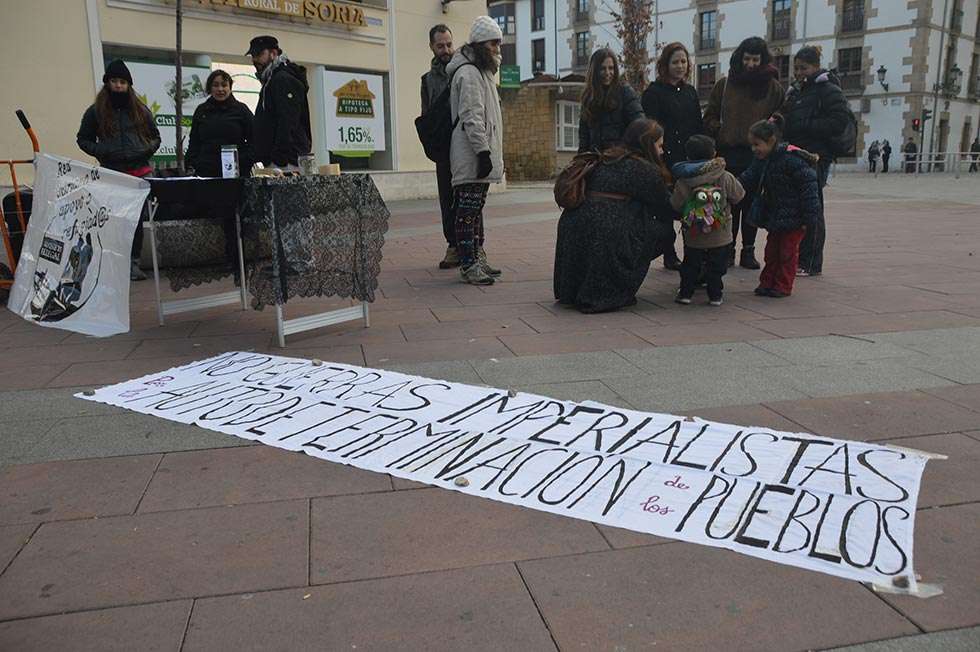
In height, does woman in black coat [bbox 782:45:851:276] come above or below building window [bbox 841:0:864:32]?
below

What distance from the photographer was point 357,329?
17.7 feet

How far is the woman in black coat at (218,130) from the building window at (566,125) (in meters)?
21.9

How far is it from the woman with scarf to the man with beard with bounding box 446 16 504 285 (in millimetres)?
2079

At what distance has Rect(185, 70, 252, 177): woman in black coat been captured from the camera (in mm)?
6801

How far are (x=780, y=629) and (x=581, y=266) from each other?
13.0ft

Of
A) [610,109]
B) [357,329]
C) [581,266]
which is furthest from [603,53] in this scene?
[357,329]

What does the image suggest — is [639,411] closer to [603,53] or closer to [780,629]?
[780,629]

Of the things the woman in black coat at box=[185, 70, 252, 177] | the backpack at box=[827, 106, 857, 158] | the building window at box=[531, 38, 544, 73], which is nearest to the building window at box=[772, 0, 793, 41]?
the building window at box=[531, 38, 544, 73]

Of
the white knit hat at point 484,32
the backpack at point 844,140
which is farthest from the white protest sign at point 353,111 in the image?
the backpack at point 844,140

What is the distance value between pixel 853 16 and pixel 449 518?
4893 cm

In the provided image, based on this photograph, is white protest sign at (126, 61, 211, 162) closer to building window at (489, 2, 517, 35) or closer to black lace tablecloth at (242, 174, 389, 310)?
black lace tablecloth at (242, 174, 389, 310)

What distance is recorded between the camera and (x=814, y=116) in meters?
6.90

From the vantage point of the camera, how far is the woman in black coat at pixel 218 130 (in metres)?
6.80

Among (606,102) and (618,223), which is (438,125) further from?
(618,223)
